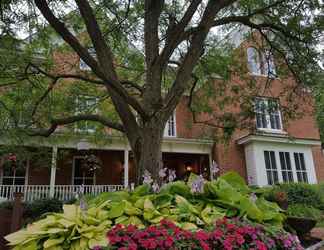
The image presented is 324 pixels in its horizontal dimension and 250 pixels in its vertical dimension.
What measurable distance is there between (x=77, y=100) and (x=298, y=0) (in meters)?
6.39

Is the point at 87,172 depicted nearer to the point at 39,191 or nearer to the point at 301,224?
the point at 39,191

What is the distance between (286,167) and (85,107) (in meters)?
10.8

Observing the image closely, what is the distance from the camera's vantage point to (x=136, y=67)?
8.50m

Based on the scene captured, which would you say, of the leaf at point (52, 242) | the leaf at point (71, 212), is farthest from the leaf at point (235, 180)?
the leaf at point (52, 242)

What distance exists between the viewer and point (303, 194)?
11.3 meters

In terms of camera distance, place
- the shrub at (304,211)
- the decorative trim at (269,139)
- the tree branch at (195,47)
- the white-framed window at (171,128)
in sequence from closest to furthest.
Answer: the tree branch at (195,47)
the shrub at (304,211)
the decorative trim at (269,139)
the white-framed window at (171,128)

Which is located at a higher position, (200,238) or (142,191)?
(142,191)

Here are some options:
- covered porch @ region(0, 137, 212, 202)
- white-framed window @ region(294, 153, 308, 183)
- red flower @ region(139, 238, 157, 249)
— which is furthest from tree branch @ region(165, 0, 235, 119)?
white-framed window @ region(294, 153, 308, 183)

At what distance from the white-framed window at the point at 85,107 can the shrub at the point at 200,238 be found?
20.6 ft

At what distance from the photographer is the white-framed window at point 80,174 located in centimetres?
1342

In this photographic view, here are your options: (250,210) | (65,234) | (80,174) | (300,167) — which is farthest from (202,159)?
(65,234)

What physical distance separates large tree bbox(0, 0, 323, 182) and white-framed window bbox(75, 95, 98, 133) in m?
0.21

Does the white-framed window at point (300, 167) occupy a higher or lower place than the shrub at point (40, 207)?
higher

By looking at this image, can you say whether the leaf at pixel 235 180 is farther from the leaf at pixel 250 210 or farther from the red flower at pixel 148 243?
the red flower at pixel 148 243
